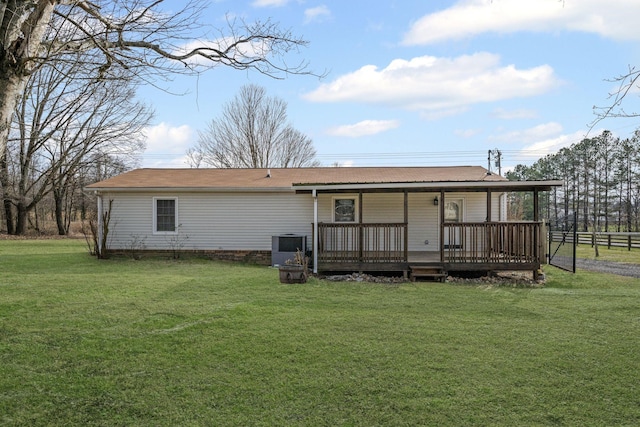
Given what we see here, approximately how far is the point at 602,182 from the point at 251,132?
31.4 m

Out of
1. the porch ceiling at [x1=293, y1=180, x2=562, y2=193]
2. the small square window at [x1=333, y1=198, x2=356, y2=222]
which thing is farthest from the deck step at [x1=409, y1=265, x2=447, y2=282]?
the small square window at [x1=333, y1=198, x2=356, y2=222]

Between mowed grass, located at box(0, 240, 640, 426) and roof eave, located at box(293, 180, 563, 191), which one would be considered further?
roof eave, located at box(293, 180, 563, 191)

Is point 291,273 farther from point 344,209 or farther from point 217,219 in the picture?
point 217,219

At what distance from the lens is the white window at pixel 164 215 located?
1353 centimetres

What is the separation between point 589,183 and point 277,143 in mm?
29438

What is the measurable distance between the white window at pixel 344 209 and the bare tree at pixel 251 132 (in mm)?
18927

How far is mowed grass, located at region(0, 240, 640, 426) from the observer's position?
335 cm

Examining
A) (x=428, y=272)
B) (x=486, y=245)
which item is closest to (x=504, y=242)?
(x=486, y=245)

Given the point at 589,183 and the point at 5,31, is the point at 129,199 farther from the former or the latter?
the point at 589,183

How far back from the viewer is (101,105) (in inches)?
1045

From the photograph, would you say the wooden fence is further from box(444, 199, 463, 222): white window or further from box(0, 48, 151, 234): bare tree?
box(0, 48, 151, 234): bare tree

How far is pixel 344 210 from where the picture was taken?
1344 cm

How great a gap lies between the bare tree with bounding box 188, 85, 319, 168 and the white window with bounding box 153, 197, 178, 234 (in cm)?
1801

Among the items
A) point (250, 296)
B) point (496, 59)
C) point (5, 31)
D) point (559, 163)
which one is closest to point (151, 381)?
point (5, 31)
